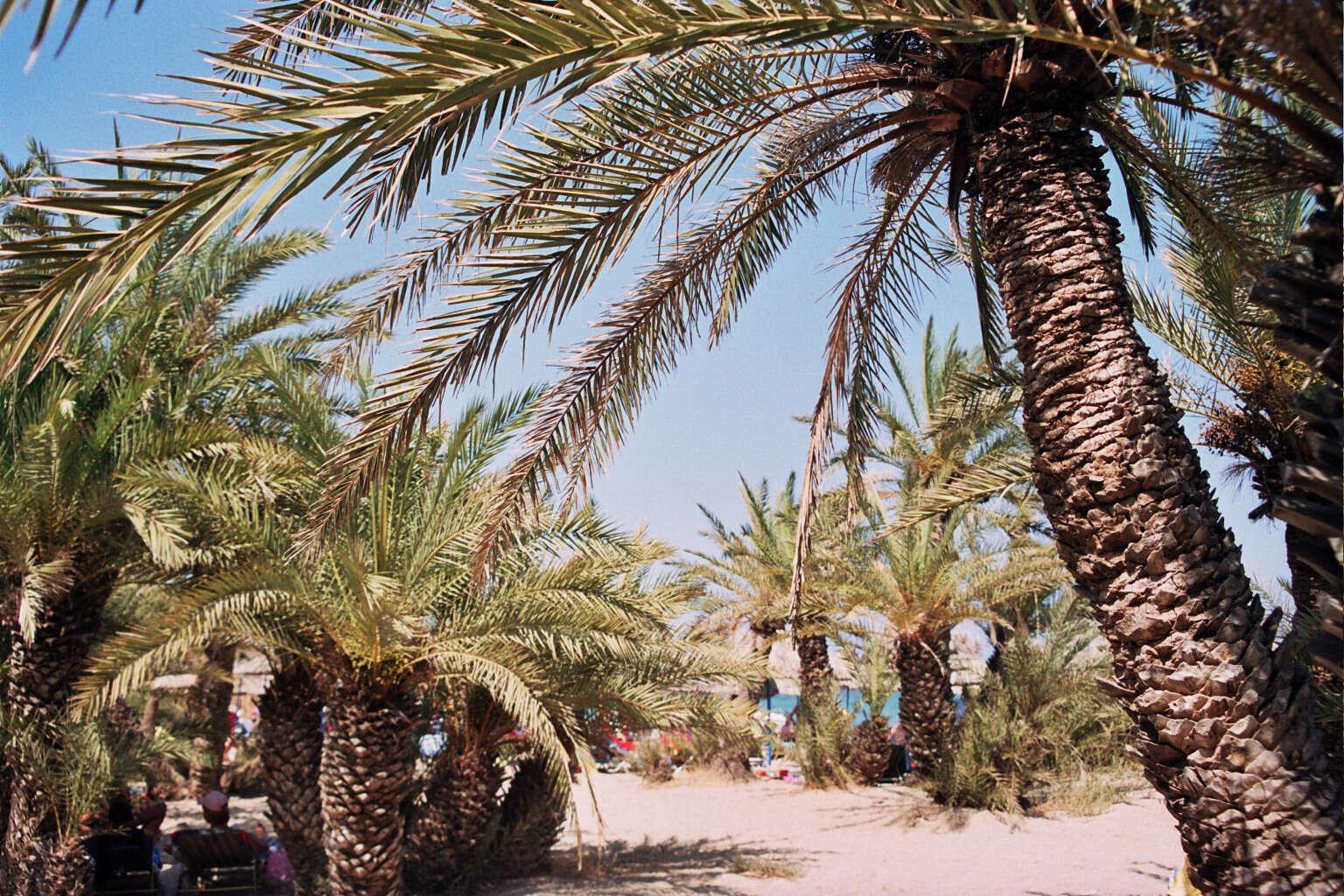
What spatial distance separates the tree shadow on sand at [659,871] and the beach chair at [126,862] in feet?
11.5

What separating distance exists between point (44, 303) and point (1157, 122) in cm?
618

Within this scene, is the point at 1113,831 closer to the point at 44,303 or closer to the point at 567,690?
the point at 567,690

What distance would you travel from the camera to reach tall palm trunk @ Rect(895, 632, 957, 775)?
46.1 ft

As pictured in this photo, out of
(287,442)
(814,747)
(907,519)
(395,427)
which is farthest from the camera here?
(814,747)

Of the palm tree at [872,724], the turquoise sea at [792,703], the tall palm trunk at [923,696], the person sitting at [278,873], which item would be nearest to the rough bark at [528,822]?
the person sitting at [278,873]

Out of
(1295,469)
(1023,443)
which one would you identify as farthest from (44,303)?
(1023,443)

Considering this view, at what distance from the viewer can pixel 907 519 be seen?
7.70 meters

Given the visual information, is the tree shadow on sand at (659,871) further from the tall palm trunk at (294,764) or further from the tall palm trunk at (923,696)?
the tall palm trunk at (923,696)

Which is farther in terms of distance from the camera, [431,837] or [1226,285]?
[431,837]

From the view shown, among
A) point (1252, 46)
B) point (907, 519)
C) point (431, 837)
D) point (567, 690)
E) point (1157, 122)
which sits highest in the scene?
point (1157, 122)

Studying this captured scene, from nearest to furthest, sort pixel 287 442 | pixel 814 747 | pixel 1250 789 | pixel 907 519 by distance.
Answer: pixel 1250 789 → pixel 907 519 → pixel 287 442 → pixel 814 747

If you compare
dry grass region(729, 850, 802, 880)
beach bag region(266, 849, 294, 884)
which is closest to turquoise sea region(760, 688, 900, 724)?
dry grass region(729, 850, 802, 880)

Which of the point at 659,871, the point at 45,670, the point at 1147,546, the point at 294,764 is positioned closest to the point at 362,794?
the point at 294,764

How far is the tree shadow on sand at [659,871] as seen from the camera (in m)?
9.10
